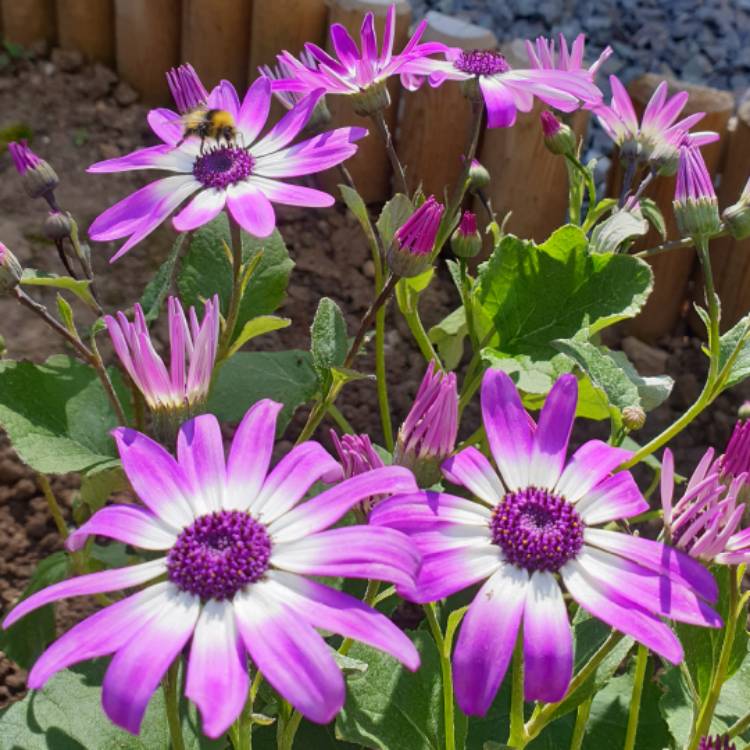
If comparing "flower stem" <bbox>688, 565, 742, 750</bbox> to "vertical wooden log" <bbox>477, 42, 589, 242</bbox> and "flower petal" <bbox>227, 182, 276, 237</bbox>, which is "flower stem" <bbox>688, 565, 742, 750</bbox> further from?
"vertical wooden log" <bbox>477, 42, 589, 242</bbox>

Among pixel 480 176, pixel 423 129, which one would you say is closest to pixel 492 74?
pixel 480 176

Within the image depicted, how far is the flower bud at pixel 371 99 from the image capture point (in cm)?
117

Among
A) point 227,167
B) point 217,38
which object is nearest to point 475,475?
point 227,167

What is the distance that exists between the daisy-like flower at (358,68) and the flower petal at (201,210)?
6.4 inches

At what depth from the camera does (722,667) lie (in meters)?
0.90

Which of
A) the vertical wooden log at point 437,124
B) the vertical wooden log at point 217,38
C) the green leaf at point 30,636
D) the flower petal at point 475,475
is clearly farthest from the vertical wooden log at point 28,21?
the flower petal at point 475,475

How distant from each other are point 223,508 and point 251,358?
570 millimetres

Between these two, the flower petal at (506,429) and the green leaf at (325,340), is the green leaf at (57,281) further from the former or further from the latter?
the flower petal at (506,429)

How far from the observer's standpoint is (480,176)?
136cm

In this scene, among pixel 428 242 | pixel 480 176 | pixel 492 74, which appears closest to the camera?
pixel 428 242

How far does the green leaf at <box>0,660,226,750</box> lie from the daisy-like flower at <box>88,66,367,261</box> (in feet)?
1.45

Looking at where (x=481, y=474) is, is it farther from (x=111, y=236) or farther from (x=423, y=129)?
(x=423, y=129)

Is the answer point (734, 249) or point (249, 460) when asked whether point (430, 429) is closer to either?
point (249, 460)

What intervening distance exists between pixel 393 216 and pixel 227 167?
0.55ft
